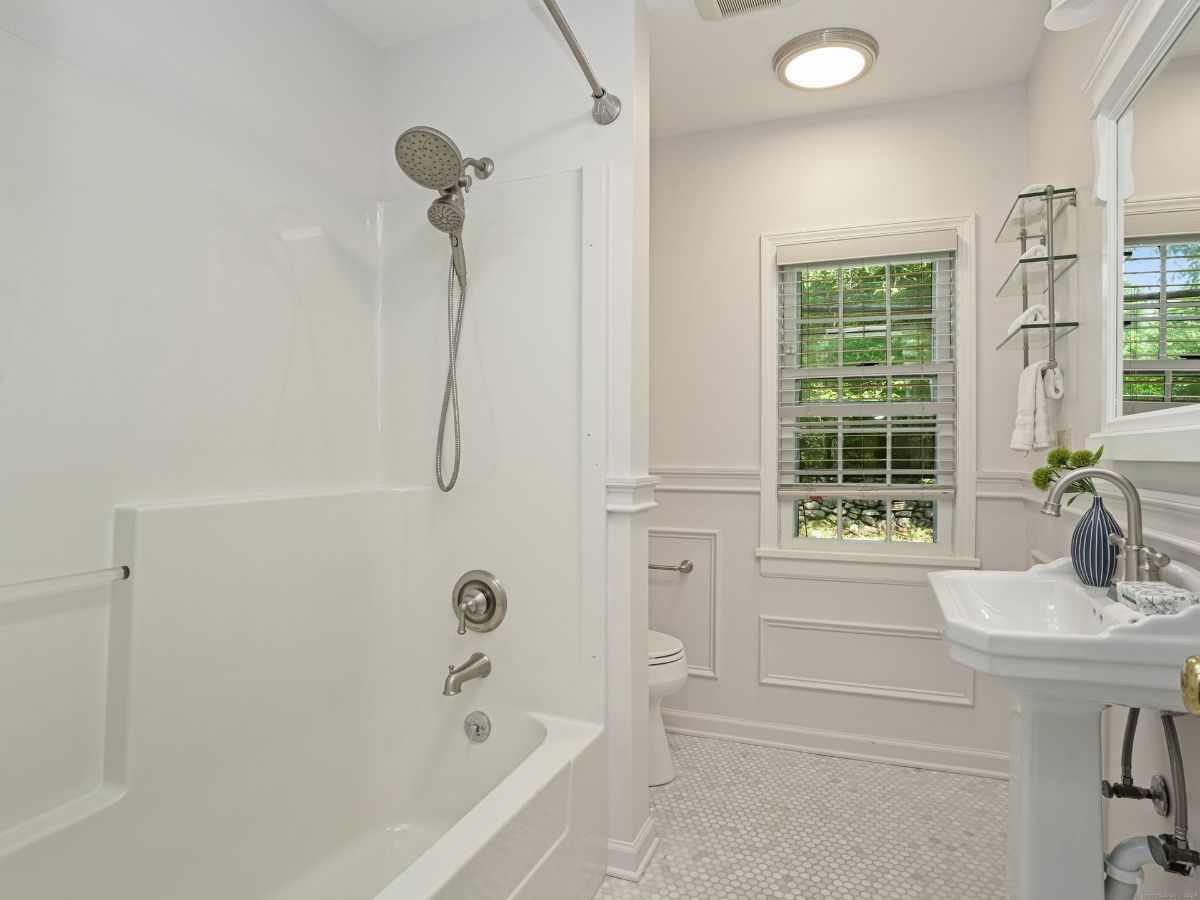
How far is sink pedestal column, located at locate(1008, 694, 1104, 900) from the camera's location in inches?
45.2

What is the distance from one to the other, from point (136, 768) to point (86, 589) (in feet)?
1.20

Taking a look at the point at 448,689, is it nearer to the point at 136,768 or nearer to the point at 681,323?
the point at 136,768

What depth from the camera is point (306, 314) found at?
1.82 metres

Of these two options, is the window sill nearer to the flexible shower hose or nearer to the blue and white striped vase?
the blue and white striped vase

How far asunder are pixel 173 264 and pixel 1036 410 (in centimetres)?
230

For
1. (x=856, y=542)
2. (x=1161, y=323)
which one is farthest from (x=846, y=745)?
(x=1161, y=323)

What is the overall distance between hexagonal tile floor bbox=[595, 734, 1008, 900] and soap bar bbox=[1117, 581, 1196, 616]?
1074 millimetres

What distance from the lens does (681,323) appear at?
2.75 metres

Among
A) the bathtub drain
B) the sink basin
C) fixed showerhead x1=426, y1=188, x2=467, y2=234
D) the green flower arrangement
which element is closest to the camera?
the sink basin

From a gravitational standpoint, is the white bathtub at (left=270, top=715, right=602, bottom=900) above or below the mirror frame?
below

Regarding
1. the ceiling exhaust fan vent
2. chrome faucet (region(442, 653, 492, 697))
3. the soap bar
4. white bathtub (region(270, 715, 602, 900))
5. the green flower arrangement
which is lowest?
white bathtub (region(270, 715, 602, 900))

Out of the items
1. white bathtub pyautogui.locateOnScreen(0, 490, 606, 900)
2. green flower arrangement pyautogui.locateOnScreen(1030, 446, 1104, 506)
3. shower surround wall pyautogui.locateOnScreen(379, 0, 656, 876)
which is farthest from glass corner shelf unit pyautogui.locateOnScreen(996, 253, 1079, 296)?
white bathtub pyautogui.locateOnScreen(0, 490, 606, 900)

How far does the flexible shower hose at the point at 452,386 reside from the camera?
188 cm

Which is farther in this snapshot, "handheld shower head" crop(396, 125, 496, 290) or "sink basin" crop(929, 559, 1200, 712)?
"handheld shower head" crop(396, 125, 496, 290)
